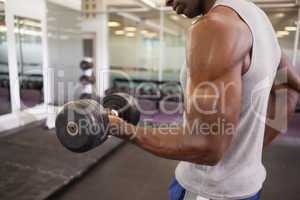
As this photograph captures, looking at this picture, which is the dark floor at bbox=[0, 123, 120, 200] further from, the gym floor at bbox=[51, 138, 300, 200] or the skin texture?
the skin texture

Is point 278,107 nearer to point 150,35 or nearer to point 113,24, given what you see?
point 150,35

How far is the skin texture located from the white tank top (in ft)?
0.25

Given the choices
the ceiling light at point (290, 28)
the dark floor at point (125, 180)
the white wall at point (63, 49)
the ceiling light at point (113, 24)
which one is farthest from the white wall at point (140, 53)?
the dark floor at point (125, 180)

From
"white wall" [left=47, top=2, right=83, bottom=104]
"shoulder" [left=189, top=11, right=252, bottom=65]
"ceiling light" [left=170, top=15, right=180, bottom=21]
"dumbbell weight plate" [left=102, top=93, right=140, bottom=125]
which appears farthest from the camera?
"ceiling light" [left=170, top=15, right=180, bottom=21]

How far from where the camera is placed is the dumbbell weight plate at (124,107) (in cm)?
114

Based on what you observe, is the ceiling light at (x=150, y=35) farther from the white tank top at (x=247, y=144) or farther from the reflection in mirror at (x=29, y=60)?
the white tank top at (x=247, y=144)

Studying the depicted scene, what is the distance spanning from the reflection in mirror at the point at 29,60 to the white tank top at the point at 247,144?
4.38 metres

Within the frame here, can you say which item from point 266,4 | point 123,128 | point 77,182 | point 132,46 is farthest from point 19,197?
point 266,4

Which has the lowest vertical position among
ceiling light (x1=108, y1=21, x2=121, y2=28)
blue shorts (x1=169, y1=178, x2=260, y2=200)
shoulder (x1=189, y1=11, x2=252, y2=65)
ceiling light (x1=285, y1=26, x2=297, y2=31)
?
blue shorts (x1=169, y1=178, x2=260, y2=200)

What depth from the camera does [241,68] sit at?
60 centimetres

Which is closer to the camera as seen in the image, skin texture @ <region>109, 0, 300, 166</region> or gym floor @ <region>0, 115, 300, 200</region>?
skin texture @ <region>109, 0, 300, 166</region>

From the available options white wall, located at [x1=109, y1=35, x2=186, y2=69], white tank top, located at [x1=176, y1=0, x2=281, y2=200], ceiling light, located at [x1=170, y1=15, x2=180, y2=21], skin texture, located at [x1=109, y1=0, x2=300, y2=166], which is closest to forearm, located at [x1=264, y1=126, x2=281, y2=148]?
white tank top, located at [x1=176, y1=0, x2=281, y2=200]

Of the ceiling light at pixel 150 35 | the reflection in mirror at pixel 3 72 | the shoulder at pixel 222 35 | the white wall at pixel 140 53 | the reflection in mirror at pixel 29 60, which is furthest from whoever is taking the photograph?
the ceiling light at pixel 150 35

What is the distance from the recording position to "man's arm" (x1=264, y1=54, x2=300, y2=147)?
906 mm
